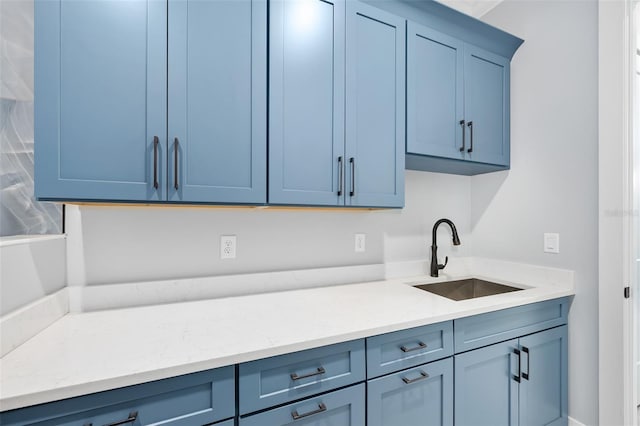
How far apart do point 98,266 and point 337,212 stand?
47.0 inches

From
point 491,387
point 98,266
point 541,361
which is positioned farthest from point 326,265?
point 541,361

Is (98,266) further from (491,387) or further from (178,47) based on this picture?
(491,387)

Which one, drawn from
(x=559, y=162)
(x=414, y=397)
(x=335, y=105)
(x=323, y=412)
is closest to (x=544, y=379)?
Answer: (x=414, y=397)

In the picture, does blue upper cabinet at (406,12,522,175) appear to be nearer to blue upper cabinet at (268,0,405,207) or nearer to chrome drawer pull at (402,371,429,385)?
blue upper cabinet at (268,0,405,207)

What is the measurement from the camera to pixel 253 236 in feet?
5.34

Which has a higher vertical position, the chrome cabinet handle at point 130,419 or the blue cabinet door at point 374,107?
the blue cabinet door at point 374,107

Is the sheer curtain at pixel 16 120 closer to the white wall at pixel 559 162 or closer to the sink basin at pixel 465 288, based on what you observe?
the sink basin at pixel 465 288

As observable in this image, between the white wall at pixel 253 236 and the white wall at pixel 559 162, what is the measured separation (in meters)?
0.39

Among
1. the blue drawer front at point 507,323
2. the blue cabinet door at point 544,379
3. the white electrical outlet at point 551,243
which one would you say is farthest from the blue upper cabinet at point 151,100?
the white electrical outlet at point 551,243

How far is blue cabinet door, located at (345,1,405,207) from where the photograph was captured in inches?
57.6

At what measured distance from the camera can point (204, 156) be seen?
1.20m

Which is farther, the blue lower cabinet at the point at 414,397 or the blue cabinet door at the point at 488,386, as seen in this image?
the blue cabinet door at the point at 488,386

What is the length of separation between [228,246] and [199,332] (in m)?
0.56

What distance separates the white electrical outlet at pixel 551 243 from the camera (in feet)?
5.79
